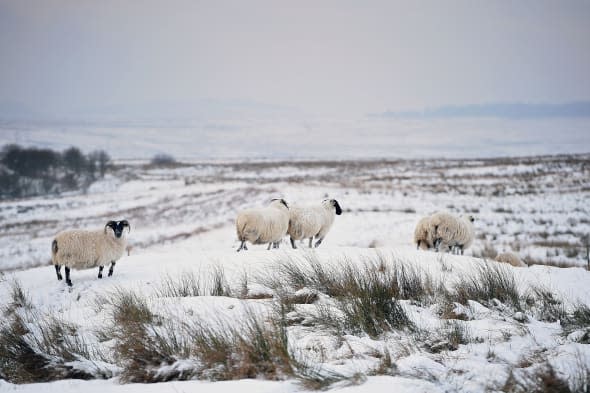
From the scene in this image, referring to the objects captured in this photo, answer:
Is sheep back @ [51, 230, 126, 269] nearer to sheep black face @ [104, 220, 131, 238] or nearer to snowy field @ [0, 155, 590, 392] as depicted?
sheep black face @ [104, 220, 131, 238]

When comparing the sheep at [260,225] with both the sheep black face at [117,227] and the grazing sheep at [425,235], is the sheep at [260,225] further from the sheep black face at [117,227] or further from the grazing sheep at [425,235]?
the grazing sheep at [425,235]

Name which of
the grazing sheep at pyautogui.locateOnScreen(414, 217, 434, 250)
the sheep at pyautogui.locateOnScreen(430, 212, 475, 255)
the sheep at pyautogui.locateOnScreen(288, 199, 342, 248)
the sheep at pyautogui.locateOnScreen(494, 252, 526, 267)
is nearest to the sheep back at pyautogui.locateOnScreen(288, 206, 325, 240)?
the sheep at pyautogui.locateOnScreen(288, 199, 342, 248)

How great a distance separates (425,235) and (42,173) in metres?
61.3

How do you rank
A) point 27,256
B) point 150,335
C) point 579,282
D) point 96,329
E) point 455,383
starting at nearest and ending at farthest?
1. point 455,383
2. point 150,335
3. point 96,329
4. point 579,282
5. point 27,256

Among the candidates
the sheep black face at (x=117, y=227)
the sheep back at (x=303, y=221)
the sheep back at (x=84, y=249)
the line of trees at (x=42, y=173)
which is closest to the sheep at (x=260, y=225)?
the sheep back at (x=303, y=221)

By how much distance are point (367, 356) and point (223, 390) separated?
4.19ft

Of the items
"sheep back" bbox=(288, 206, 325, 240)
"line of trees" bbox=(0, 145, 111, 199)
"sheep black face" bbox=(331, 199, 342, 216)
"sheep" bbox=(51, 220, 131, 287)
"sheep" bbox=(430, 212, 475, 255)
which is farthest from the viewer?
"line of trees" bbox=(0, 145, 111, 199)

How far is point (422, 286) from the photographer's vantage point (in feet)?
19.0

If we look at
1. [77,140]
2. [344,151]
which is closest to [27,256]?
[344,151]

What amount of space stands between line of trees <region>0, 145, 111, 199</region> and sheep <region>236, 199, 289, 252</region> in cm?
4889

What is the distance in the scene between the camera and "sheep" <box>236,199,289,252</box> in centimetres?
1124

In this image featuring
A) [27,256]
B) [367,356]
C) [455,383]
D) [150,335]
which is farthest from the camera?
[27,256]

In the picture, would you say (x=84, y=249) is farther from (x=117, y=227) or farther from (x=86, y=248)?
(x=117, y=227)

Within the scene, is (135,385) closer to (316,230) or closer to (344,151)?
(316,230)
